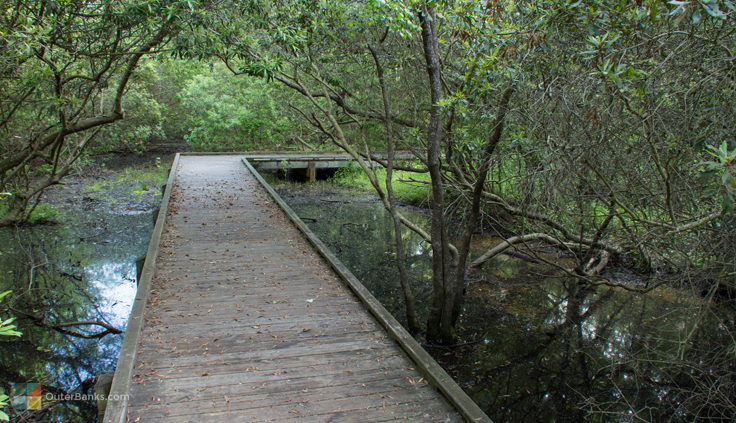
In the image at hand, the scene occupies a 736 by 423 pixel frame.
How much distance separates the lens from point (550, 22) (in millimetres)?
3883

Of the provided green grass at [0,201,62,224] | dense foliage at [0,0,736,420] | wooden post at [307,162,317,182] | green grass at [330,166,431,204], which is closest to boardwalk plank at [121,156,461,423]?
dense foliage at [0,0,736,420]

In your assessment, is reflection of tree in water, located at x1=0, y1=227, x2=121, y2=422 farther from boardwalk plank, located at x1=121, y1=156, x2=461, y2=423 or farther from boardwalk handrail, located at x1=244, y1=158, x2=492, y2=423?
boardwalk handrail, located at x1=244, y1=158, x2=492, y2=423

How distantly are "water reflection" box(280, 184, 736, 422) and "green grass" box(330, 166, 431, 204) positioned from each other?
188 inches

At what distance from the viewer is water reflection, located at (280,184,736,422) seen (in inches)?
201

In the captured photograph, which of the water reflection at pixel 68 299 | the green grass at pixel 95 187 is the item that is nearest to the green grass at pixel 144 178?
the green grass at pixel 95 187

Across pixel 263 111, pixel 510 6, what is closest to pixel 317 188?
pixel 263 111

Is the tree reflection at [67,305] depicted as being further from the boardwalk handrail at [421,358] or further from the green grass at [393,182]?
the green grass at [393,182]

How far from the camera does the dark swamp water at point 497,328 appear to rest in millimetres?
5520

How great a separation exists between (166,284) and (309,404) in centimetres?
296

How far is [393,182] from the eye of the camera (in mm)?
16938

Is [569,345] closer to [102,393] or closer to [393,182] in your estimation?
[102,393]

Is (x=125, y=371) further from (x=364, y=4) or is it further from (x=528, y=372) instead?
(x=364, y=4)

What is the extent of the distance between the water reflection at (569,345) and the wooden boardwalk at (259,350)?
1704 mm

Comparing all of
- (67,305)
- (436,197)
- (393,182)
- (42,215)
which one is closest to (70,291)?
(67,305)
